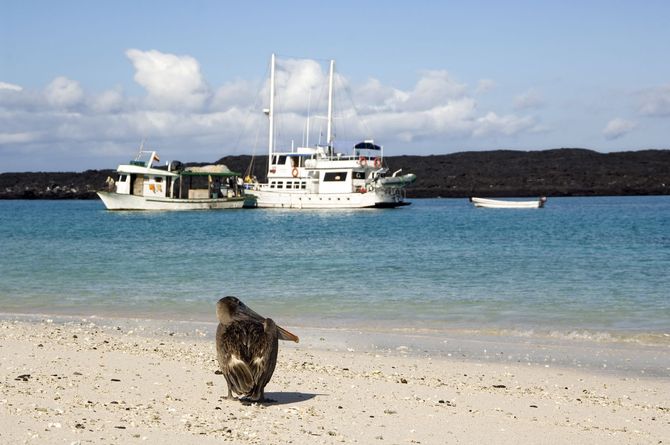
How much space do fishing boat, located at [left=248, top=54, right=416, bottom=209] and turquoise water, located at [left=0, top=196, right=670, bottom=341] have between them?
29206 mm

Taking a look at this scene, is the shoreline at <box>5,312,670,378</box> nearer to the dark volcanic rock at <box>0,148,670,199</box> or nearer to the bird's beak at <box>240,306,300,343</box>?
the bird's beak at <box>240,306,300,343</box>

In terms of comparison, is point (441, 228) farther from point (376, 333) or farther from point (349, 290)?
point (376, 333)

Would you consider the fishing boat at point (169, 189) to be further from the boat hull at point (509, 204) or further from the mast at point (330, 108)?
the boat hull at point (509, 204)

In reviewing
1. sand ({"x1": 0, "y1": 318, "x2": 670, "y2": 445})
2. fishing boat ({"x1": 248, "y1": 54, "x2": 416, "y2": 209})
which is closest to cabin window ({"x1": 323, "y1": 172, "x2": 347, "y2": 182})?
fishing boat ({"x1": 248, "y1": 54, "x2": 416, "y2": 209})

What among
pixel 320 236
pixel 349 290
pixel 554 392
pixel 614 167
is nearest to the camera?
pixel 554 392

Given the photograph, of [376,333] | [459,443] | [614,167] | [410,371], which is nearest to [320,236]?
[376,333]

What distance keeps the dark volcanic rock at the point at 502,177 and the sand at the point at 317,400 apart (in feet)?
475

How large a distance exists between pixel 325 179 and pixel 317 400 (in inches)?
2800

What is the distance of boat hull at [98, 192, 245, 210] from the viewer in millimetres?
74000

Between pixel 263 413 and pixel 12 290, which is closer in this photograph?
pixel 263 413

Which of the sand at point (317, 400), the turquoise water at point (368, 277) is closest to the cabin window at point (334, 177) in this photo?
the turquoise water at point (368, 277)

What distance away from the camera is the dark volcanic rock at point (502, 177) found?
15950 centimetres

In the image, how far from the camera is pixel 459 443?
6844 millimetres

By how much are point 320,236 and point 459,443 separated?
39.1 metres
